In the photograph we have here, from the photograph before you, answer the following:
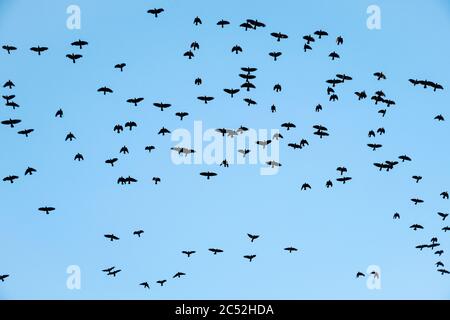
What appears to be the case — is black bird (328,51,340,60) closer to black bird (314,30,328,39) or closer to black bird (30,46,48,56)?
black bird (314,30,328,39)

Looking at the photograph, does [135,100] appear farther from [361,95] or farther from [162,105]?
[361,95]

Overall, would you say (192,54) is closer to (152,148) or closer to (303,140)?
(152,148)

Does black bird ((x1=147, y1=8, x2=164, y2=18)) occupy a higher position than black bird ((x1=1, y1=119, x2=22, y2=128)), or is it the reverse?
black bird ((x1=147, y1=8, x2=164, y2=18))

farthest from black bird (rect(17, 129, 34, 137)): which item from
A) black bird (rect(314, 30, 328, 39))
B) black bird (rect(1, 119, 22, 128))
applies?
black bird (rect(314, 30, 328, 39))

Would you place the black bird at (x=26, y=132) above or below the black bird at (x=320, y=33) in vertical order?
below

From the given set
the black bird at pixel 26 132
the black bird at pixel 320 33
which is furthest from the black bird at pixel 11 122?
the black bird at pixel 320 33

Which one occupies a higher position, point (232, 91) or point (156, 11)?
point (156, 11)

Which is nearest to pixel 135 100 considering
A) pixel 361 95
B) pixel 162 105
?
pixel 162 105

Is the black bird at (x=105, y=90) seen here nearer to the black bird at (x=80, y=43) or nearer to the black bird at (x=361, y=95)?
the black bird at (x=80, y=43)

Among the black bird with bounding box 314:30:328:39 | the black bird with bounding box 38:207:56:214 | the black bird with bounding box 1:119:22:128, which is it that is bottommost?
the black bird with bounding box 38:207:56:214
